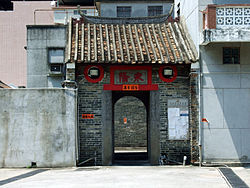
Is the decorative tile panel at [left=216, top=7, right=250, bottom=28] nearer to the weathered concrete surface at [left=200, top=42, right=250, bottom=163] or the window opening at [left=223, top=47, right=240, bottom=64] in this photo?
the weathered concrete surface at [left=200, top=42, right=250, bottom=163]

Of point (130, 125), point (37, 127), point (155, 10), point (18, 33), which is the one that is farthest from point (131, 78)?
point (18, 33)

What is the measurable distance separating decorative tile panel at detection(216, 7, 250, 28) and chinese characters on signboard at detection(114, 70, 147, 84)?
10.1ft

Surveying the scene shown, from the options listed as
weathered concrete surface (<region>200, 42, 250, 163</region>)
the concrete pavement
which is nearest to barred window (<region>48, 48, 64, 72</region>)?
the concrete pavement

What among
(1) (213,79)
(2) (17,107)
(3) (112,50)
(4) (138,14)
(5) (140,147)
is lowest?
(5) (140,147)

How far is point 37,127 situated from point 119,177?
13.2 feet

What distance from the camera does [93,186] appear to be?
10.5 meters

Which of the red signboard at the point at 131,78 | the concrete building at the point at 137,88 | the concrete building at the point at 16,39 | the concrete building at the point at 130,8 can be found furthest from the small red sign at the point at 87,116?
the concrete building at the point at 16,39

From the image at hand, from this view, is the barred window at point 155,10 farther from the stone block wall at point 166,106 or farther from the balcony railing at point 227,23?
the balcony railing at point 227,23

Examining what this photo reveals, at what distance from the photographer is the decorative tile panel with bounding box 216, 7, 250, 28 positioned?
13.9 meters

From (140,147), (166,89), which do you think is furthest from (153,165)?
(140,147)

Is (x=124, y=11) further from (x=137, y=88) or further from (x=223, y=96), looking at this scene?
(x=223, y=96)

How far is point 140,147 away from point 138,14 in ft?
28.6

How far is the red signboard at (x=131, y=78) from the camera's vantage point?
1509 cm

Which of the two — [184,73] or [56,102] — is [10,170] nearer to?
[56,102]
